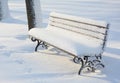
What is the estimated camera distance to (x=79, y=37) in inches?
269

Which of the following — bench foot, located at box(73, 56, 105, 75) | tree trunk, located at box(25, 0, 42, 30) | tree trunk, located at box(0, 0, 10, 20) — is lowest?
tree trunk, located at box(0, 0, 10, 20)

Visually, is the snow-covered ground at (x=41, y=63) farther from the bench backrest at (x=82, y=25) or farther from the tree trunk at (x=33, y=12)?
the bench backrest at (x=82, y=25)

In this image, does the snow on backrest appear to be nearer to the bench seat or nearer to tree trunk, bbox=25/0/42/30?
the bench seat

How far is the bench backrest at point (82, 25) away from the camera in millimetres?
6246

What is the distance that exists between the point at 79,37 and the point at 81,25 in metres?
0.25

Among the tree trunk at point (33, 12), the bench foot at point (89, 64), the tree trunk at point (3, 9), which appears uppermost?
the tree trunk at point (33, 12)

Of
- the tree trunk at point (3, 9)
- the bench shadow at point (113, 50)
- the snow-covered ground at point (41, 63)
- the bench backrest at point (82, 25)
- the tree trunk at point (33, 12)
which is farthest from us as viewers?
the tree trunk at point (3, 9)

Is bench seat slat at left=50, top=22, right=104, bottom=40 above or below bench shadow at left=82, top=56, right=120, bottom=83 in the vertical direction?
above

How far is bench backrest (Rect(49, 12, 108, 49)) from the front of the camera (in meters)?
6.25

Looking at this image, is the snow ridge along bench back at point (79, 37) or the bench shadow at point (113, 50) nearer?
the snow ridge along bench back at point (79, 37)

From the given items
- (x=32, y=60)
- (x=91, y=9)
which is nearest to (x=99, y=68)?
(x=32, y=60)

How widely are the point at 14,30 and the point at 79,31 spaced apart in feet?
12.2

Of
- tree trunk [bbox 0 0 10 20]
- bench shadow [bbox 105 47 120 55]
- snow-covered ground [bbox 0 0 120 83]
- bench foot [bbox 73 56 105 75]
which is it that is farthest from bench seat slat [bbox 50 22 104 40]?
tree trunk [bbox 0 0 10 20]

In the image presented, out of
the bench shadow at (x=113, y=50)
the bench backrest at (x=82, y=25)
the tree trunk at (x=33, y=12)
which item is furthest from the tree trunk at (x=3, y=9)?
the bench shadow at (x=113, y=50)
